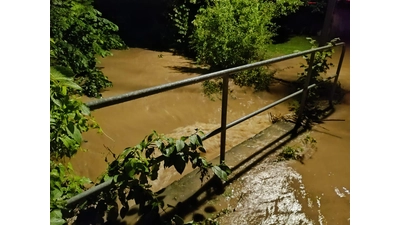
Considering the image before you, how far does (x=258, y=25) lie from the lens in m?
6.58

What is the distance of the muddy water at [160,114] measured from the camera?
3.87 metres

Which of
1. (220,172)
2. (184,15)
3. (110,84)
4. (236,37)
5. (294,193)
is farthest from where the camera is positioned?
(184,15)

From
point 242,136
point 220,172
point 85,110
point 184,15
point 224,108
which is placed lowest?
point 242,136

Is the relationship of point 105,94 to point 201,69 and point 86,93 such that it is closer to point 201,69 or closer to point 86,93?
point 86,93

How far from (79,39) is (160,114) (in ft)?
6.22

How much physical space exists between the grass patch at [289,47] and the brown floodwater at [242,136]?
157 centimetres

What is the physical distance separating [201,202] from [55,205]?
52.6 inches

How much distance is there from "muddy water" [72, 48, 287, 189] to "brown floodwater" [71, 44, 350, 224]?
11 millimetres

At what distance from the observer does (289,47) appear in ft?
34.2

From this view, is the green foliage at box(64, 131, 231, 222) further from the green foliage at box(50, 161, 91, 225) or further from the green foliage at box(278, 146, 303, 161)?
the green foliage at box(278, 146, 303, 161)

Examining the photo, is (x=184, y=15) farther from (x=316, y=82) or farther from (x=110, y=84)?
(x=316, y=82)

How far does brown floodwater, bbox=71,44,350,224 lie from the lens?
2576 millimetres

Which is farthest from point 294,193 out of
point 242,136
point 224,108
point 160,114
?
point 160,114

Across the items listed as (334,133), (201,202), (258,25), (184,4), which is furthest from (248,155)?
(184,4)
